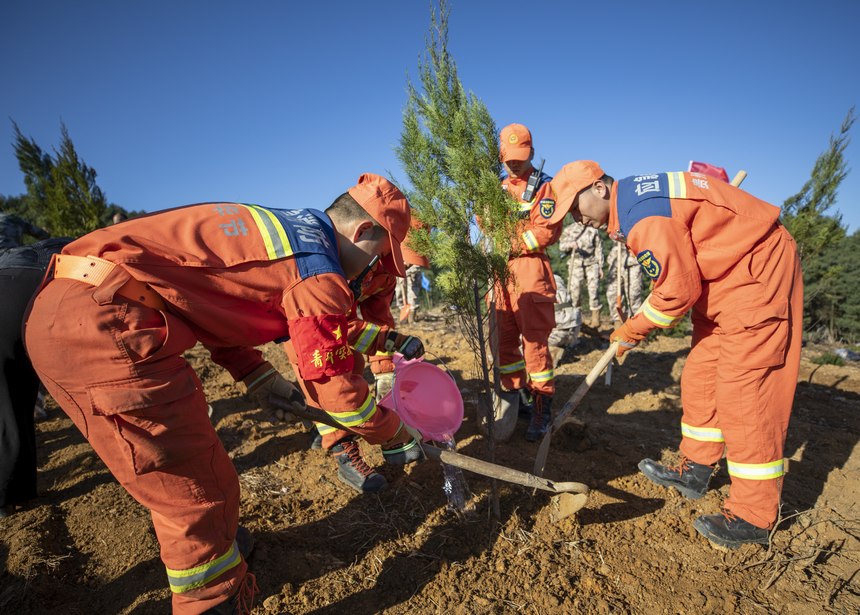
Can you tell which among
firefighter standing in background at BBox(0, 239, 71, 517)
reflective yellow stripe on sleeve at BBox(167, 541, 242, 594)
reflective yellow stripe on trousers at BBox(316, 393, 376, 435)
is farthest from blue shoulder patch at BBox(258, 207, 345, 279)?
firefighter standing in background at BBox(0, 239, 71, 517)

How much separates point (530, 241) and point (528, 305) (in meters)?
0.61

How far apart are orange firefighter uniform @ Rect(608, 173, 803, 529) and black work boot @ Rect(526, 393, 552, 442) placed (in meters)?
1.75

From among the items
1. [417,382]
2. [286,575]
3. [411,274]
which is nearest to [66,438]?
[286,575]

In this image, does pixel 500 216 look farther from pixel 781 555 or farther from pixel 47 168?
pixel 47 168

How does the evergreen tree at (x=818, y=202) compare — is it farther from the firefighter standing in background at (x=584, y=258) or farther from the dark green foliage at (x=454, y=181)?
the dark green foliage at (x=454, y=181)

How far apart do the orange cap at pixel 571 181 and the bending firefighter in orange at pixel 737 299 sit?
32 cm

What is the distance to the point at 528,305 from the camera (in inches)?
173

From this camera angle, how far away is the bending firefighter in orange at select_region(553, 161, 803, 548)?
2.71 m

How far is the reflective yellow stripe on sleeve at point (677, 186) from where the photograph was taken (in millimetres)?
2799

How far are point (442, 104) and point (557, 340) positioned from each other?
18.9 feet

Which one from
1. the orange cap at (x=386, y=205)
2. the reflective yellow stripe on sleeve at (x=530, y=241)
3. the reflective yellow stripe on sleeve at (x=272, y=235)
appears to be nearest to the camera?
the reflective yellow stripe on sleeve at (x=272, y=235)

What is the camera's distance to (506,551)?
280cm

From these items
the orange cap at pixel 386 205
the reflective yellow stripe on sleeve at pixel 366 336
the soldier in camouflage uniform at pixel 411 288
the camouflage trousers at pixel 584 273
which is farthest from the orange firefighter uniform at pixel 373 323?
the camouflage trousers at pixel 584 273

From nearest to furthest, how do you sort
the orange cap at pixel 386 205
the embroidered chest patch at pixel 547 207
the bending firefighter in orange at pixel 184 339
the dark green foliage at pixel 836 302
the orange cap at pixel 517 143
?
the bending firefighter in orange at pixel 184 339
the orange cap at pixel 386 205
the embroidered chest patch at pixel 547 207
the orange cap at pixel 517 143
the dark green foliage at pixel 836 302
